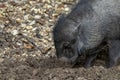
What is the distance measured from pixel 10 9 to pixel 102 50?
2734 mm

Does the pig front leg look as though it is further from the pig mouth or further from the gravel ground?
the pig mouth

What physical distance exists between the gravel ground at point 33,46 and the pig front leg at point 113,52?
5.7 inches

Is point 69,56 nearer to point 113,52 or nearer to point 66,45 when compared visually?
point 66,45

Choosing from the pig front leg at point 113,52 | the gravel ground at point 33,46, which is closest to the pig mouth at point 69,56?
the gravel ground at point 33,46

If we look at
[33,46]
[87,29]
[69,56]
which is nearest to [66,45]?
[69,56]

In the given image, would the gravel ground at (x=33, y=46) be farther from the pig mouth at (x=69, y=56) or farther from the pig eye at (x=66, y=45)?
the pig eye at (x=66, y=45)

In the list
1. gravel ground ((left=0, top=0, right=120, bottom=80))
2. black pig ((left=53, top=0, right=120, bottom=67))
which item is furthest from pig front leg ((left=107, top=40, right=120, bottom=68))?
gravel ground ((left=0, top=0, right=120, bottom=80))

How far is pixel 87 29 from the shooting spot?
673 cm

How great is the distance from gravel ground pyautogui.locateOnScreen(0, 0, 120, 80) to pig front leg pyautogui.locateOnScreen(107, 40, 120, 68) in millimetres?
145

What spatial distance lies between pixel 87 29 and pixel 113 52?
0.58 meters

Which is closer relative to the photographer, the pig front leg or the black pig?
the black pig

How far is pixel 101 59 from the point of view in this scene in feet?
23.9

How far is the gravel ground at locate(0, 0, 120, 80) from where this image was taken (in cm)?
637

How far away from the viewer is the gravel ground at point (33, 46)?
251 inches
